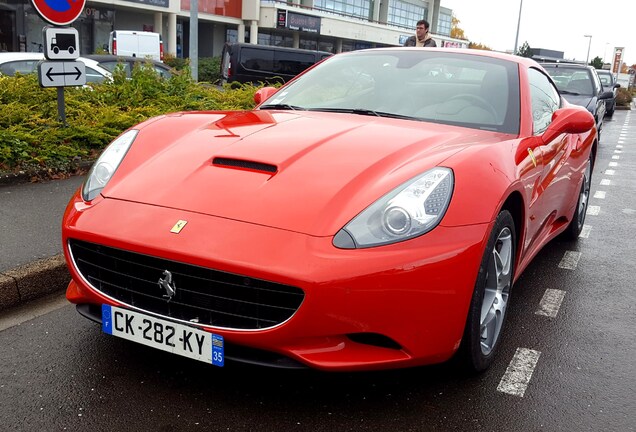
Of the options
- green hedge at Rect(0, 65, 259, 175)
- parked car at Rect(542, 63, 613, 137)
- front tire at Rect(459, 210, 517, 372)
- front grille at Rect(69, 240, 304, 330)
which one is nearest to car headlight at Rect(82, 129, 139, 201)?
front grille at Rect(69, 240, 304, 330)

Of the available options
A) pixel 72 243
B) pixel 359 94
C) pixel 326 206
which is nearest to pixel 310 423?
pixel 326 206

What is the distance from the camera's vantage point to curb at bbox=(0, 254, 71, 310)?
334 cm

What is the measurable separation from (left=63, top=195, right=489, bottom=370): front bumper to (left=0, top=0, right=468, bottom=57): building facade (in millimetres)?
21390

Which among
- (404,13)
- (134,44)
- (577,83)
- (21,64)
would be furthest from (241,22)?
(21,64)

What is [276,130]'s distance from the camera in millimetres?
3037

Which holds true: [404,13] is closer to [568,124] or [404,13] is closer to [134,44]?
[134,44]

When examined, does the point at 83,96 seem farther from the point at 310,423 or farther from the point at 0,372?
the point at 310,423

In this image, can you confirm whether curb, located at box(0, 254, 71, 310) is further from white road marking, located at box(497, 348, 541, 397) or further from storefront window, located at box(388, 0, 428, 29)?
storefront window, located at box(388, 0, 428, 29)

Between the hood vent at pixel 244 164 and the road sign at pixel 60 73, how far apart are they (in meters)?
3.76

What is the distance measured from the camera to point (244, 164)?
266 centimetres

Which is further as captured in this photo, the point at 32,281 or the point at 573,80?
the point at 573,80

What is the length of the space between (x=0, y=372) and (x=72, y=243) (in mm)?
651

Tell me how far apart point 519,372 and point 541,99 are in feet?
5.77

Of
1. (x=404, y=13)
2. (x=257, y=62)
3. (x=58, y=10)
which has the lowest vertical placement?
(x=257, y=62)
